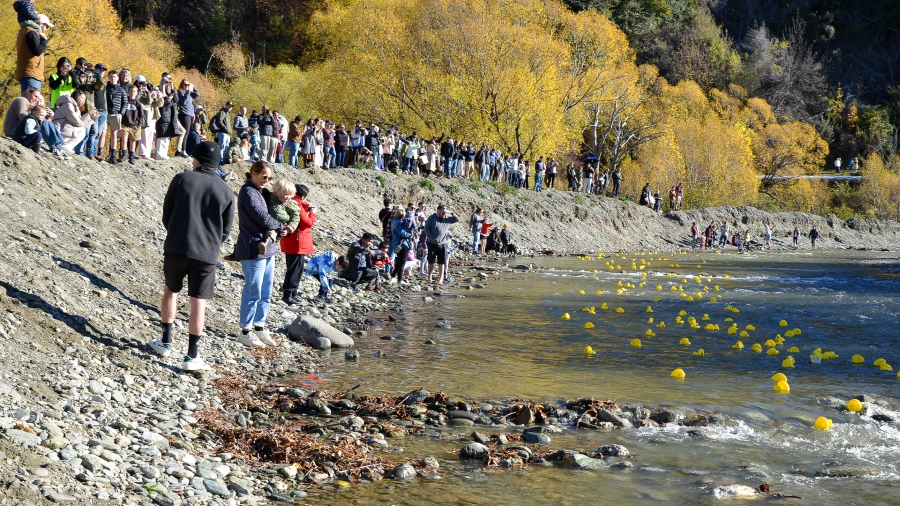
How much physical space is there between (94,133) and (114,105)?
969 mm

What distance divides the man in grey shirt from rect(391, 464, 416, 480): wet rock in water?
12925 mm

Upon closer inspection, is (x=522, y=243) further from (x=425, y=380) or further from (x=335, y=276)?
(x=425, y=380)

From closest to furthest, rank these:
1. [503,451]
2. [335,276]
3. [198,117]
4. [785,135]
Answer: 1. [503,451]
2. [335,276]
3. [198,117]
4. [785,135]

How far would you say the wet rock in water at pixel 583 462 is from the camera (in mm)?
7077

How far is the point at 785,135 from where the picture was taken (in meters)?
72.6

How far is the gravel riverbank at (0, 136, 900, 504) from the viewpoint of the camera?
18.8ft

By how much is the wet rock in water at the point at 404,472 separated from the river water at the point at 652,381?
0.09 meters

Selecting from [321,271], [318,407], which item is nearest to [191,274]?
[318,407]

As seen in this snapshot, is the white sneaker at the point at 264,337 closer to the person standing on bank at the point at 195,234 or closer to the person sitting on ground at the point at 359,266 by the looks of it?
the person standing on bank at the point at 195,234

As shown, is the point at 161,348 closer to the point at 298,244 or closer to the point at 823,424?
the point at 298,244

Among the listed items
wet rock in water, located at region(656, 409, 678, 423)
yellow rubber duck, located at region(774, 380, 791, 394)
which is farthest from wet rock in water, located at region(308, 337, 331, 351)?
yellow rubber duck, located at region(774, 380, 791, 394)

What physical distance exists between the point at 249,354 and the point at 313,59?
60100 mm

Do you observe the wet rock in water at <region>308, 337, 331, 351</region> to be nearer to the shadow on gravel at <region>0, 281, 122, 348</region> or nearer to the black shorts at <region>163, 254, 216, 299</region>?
the black shorts at <region>163, 254, 216, 299</region>

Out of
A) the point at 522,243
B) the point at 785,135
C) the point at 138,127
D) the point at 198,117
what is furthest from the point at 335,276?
the point at 785,135
